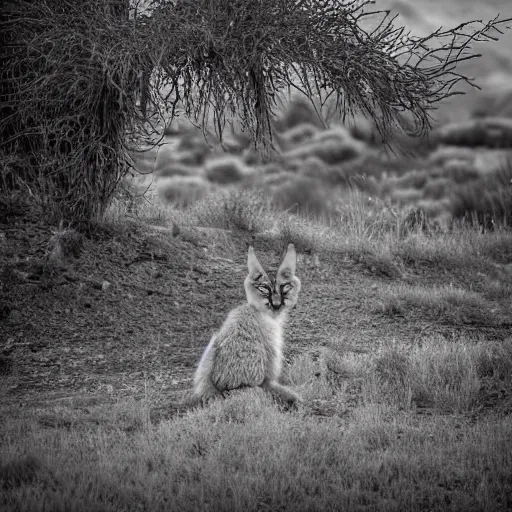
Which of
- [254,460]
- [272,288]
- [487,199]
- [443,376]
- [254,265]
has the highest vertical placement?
[487,199]

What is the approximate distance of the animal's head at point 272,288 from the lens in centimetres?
638

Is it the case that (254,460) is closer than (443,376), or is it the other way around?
(254,460)

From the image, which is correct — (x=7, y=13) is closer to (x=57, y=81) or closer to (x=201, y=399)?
(x=57, y=81)

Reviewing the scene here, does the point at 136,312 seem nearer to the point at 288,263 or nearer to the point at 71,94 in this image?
the point at 71,94

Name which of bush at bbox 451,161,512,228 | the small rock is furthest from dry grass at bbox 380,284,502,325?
bush at bbox 451,161,512,228

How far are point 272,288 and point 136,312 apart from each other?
3.46m

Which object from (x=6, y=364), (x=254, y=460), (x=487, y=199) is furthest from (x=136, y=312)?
(x=487, y=199)

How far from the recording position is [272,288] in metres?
6.41

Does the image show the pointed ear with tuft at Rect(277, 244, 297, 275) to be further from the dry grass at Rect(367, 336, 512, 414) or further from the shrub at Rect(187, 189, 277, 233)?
the shrub at Rect(187, 189, 277, 233)

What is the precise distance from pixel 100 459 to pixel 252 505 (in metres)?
1.16

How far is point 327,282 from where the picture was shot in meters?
11.5

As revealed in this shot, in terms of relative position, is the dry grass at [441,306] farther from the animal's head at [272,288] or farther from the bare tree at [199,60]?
the animal's head at [272,288]

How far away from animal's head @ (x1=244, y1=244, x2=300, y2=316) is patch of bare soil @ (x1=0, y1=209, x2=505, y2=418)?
115 centimetres

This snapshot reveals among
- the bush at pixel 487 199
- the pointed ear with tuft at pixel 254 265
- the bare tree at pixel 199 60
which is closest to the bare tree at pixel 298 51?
the bare tree at pixel 199 60
